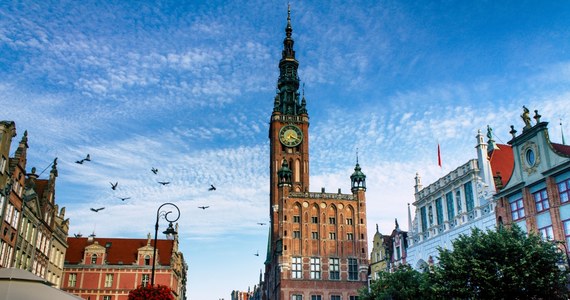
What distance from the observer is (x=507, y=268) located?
30906mm

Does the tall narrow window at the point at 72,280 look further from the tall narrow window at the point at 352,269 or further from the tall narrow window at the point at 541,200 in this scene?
the tall narrow window at the point at 541,200

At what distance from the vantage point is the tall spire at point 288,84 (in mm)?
95625

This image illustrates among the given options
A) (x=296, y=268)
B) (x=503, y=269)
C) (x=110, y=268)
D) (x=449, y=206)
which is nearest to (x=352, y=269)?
(x=296, y=268)

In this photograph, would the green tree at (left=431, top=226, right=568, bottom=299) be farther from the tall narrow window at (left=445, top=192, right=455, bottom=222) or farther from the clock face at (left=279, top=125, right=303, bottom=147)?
the clock face at (left=279, top=125, right=303, bottom=147)

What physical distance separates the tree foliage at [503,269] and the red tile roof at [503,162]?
11.8m

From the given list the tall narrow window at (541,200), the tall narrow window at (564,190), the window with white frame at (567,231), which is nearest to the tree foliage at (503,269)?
the window with white frame at (567,231)

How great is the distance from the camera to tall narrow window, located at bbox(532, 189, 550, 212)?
37.4m

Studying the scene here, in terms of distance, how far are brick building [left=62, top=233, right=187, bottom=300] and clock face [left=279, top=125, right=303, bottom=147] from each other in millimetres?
26809

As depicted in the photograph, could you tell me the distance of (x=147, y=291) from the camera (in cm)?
Result: 2527

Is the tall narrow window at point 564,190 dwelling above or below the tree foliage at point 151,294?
above

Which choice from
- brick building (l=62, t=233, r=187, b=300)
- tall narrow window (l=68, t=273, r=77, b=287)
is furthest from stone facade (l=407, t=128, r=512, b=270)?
tall narrow window (l=68, t=273, r=77, b=287)

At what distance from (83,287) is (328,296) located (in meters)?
35.8

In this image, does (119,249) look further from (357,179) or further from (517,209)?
(517,209)

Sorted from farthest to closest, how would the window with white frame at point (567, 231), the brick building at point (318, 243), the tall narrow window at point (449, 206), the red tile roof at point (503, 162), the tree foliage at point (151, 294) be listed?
1. the brick building at point (318, 243)
2. the tall narrow window at point (449, 206)
3. the red tile roof at point (503, 162)
4. the window with white frame at point (567, 231)
5. the tree foliage at point (151, 294)
